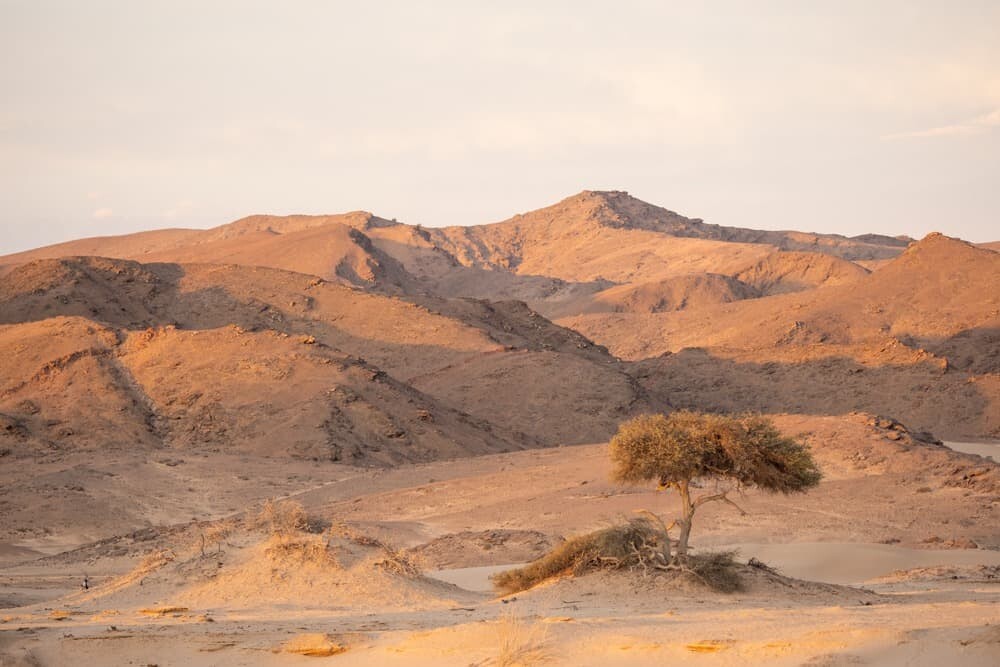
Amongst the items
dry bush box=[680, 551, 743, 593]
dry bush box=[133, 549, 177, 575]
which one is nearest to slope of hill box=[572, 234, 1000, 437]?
dry bush box=[680, 551, 743, 593]

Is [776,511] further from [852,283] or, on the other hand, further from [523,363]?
[852,283]

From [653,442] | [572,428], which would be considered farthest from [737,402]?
[653,442]

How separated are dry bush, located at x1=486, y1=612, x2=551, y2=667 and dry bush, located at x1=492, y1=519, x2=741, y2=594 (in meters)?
5.62

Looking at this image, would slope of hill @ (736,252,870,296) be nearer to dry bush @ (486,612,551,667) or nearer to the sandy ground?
the sandy ground

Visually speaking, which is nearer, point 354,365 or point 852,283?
point 354,365

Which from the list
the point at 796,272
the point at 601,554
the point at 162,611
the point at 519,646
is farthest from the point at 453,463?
the point at 796,272

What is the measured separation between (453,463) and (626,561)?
20.5 metres

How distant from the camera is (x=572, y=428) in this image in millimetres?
51000

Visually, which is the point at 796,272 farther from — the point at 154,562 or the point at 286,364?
the point at 154,562

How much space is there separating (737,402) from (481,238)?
292 ft

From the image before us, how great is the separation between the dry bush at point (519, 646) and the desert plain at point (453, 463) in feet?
0.14

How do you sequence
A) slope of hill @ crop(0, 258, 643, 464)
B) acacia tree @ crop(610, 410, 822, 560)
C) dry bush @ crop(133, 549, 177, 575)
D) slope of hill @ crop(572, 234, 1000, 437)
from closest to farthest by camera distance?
1. dry bush @ crop(133, 549, 177, 575)
2. acacia tree @ crop(610, 410, 822, 560)
3. slope of hill @ crop(0, 258, 643, 464)
4. slope of hill @ crop(572, 234, 1000, 437)

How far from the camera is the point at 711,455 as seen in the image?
18.2m

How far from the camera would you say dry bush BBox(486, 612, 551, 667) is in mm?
10859
